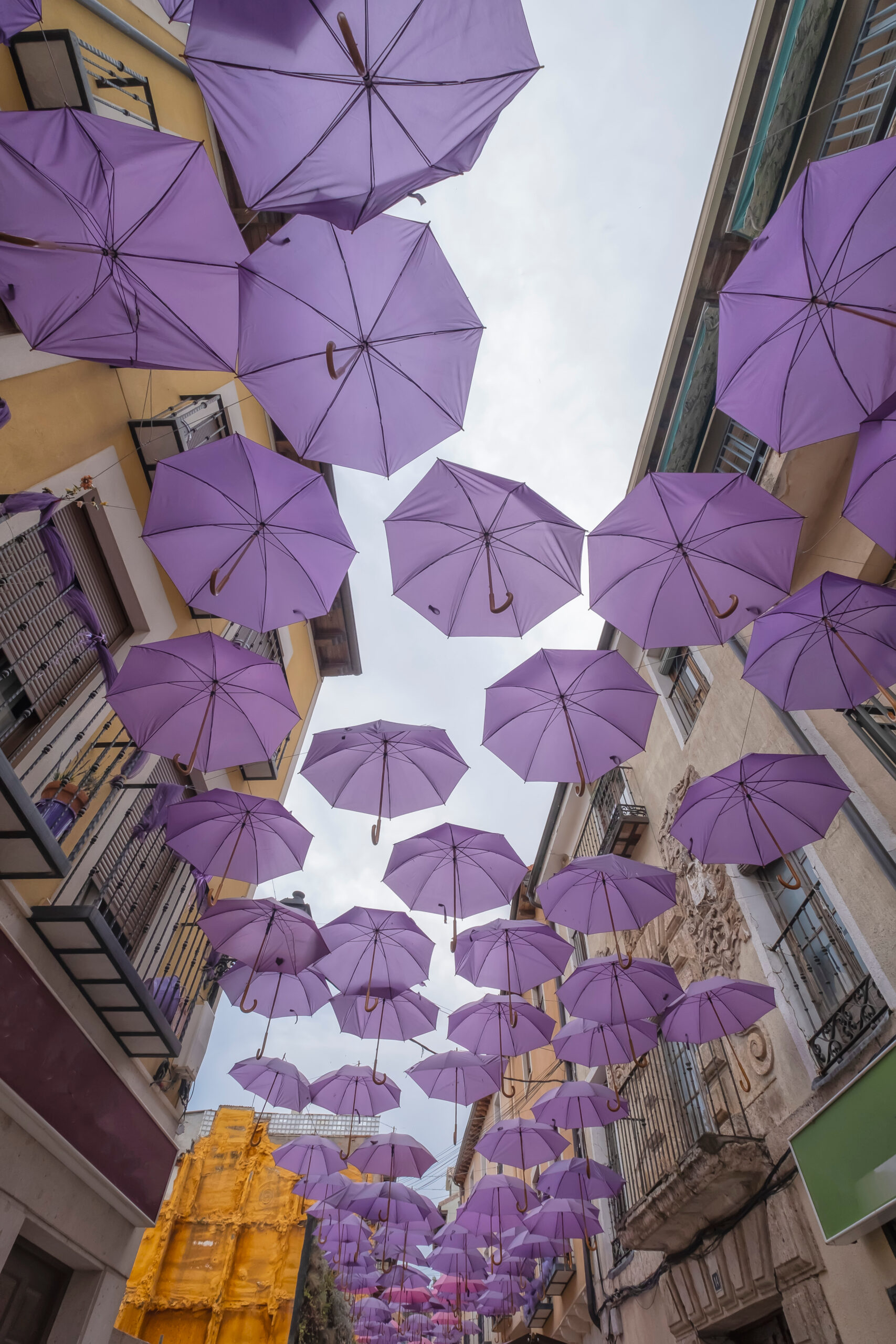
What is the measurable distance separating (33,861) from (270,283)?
195 inches

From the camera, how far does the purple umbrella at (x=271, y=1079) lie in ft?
37.9

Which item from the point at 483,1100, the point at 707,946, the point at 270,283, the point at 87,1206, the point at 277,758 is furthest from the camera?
the point at 483,1100

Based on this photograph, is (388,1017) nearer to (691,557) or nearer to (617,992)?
(617,992)

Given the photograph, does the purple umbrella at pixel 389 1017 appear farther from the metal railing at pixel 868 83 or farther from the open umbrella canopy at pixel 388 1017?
the metal railing at pixel 868 83

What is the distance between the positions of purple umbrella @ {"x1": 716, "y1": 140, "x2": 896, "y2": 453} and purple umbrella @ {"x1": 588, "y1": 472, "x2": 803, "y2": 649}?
695 mm

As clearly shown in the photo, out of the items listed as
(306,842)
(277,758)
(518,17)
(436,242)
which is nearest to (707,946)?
(306,842)

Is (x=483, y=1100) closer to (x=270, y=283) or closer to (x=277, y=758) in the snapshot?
(x=277, y=758)

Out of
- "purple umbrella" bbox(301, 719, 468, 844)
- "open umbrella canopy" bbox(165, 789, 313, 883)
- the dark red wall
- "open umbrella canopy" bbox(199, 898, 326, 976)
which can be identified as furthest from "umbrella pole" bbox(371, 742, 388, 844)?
the dark red wall

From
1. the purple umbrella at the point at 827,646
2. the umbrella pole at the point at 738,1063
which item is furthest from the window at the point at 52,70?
the umbrella pole at the point at 738,1063

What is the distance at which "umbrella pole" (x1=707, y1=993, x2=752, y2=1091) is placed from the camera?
7.56 m

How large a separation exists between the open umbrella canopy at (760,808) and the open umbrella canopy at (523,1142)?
6.99 m

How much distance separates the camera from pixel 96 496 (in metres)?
7.18

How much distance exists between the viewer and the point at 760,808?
6602 millimetres

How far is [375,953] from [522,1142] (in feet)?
14.5
